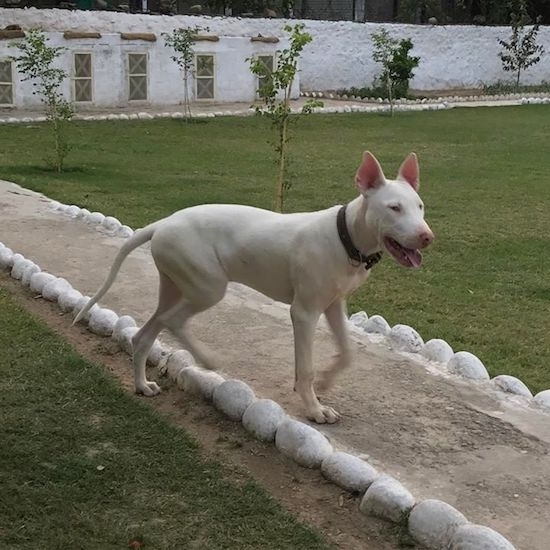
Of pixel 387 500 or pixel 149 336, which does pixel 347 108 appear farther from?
pixel 387 500

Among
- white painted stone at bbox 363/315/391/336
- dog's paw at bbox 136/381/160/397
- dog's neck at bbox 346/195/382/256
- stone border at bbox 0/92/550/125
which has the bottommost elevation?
dog's paw at bbox 136/381/160/397

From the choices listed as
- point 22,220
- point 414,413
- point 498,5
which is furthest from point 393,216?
point 498,5

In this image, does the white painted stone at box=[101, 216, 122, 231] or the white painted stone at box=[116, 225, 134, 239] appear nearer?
the white painted stone at box=[116, 225, 134, 239]

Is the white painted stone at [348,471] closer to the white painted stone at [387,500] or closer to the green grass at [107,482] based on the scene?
the white painted stone at [387,500]

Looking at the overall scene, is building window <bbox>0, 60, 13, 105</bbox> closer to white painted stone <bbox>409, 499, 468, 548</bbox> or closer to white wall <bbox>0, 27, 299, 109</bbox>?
white wall <bbox>0, 27, 299, 109</bbox>

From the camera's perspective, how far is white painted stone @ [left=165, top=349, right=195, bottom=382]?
195 inches

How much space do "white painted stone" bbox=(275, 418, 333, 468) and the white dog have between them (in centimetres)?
25

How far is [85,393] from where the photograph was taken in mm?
4711

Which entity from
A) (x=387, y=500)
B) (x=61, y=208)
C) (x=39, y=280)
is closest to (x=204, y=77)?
(x=61, y=208)

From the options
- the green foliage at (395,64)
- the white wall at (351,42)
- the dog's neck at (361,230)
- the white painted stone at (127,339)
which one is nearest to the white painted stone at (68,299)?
the white painted stone at (127,339)

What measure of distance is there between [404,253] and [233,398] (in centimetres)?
109

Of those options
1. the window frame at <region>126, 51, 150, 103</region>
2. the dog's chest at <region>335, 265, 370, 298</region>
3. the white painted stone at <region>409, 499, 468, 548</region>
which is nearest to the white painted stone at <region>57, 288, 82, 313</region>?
the dog's chest at <region>335, 265, 370, 298</region>

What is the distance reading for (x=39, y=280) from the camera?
6.41 m

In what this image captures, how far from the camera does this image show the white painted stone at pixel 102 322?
220 inches
